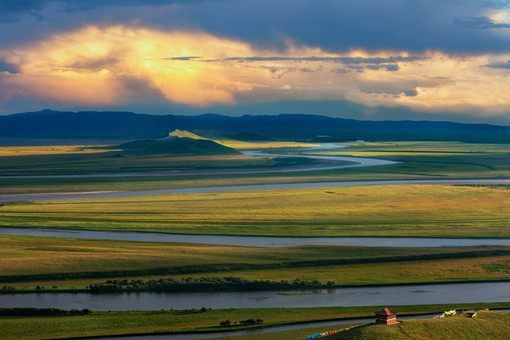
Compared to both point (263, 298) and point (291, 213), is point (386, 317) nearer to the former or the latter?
point (263, 298)

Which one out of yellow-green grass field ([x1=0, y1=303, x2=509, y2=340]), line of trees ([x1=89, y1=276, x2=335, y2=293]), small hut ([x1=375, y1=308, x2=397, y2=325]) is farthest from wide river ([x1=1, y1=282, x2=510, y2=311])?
small hut ([x1=375, y1=308, x2=397, y2=325])

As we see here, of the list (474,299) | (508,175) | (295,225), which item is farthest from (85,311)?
(508,175)

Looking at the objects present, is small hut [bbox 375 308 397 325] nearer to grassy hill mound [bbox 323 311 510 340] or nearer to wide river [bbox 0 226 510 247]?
grassy hill mound [bbox 323 311 510 340]

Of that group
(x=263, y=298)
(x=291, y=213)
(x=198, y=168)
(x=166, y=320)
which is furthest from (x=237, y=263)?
(x=198, y=168)

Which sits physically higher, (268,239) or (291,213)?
(291,213)

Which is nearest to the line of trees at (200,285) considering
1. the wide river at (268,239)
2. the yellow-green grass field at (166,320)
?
the yellow-green grass field at (166,320)

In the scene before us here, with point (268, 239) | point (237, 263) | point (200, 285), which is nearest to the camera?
point (200, 285)

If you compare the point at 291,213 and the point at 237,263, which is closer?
the point at 237,263
